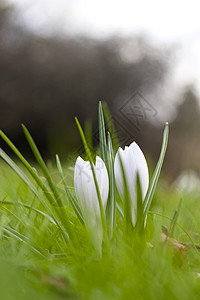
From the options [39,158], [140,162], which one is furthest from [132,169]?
[39,158]

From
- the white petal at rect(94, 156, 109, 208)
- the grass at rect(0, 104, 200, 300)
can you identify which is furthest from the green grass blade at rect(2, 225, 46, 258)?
the white petal at rect(94, 156, 109, 208)

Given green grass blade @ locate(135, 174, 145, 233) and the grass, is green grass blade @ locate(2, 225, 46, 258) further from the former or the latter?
green grass blade @ locate(135, 174, 145, 233)

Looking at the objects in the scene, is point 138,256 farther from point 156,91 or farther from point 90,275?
point 156,91

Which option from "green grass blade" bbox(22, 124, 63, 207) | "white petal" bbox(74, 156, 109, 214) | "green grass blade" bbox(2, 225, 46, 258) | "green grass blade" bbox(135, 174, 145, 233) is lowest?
"green grass blade" bbox(2, 225, 46, 258)

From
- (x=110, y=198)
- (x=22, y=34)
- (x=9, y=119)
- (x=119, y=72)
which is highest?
(x=22, y=34)

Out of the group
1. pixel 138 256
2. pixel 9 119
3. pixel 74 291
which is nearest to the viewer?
pixel 74 291

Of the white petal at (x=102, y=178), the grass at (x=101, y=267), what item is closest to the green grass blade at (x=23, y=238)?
the grass at (x=101, y=267)

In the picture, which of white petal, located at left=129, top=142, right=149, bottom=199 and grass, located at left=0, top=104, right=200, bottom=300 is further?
white petal, located at left=129, top=142, right=149, bottom=199

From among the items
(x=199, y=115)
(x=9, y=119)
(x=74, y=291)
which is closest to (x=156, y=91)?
(x=199, y=115)

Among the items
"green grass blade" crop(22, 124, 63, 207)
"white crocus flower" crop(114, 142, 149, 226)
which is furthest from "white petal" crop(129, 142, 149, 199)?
"green grass blade" crop(22, 124, 63, 207)

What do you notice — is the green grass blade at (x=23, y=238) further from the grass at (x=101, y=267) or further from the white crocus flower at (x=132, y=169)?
the white crocus flower at (x=132, y=169)

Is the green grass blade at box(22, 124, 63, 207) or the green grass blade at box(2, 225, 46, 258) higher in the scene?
the green grass blade at box(22, 124, 63, 207)
